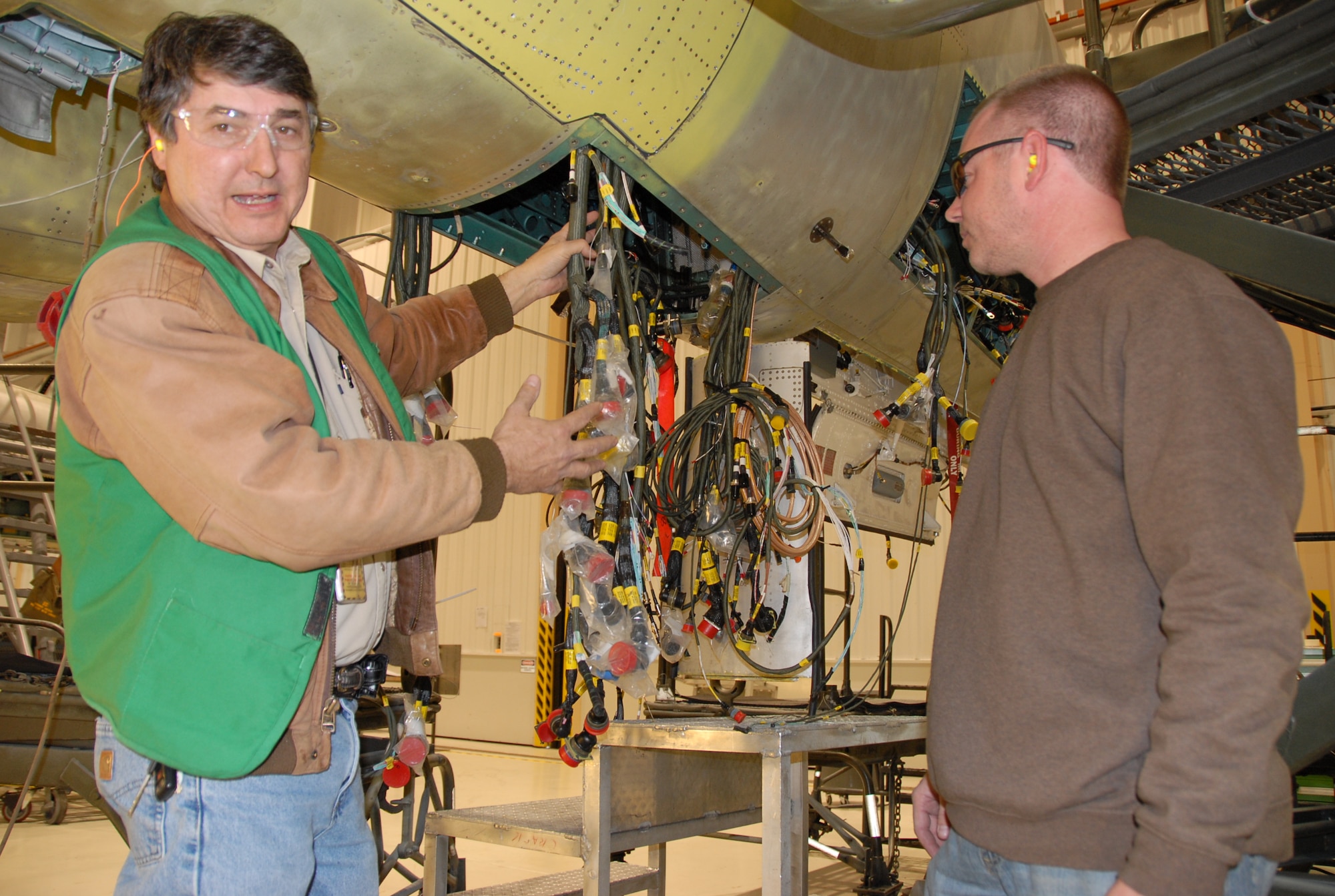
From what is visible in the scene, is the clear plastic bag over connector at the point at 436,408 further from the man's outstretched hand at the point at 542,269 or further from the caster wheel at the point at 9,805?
the caster wheel at the point at 9,805

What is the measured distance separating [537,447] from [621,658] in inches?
29.3

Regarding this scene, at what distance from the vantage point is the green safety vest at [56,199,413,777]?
4.22 ft

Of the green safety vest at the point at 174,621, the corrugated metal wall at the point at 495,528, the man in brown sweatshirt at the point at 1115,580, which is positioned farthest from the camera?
the corrugated metal wall at the point at 495,528

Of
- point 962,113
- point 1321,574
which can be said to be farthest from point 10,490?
point 1321,574

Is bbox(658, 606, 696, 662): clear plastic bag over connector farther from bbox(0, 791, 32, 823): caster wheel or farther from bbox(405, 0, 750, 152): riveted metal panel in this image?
bbox(0, 791, 32, 823): caster wheel

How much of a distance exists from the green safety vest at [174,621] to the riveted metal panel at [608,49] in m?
0.77

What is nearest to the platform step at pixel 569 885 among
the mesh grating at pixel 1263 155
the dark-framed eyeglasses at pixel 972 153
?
the dark-framed eyeglasses at pixel 972 153

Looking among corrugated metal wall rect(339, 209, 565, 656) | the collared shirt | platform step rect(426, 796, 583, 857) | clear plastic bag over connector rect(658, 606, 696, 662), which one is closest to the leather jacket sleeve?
the collared shirt

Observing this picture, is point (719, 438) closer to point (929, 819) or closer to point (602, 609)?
point (602, 609)

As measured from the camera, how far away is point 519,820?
3275mm

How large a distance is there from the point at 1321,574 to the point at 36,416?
13.7 m

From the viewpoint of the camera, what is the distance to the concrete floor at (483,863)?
5.05 meters

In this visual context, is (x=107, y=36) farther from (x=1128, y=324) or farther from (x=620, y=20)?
(x=1128, y=324)

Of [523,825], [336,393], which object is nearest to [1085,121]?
[336,393]
